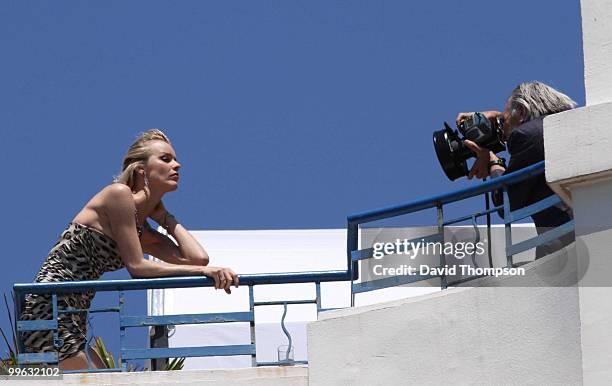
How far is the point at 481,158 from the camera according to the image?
32.7ft

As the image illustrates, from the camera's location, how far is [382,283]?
942 centimetres

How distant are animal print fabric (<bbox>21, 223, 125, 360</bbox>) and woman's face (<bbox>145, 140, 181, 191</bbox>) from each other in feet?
1.56

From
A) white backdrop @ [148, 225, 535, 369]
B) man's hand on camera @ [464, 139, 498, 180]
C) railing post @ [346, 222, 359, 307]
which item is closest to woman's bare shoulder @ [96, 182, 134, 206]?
railing post @ [346, 222, 359, 307]

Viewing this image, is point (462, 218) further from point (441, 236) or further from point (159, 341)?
point (159, 341)

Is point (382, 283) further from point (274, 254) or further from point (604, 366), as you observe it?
point (274, 254)

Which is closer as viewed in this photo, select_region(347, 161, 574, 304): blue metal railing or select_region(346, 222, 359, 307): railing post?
select_region(347, 161, 574, 304): blue metal railing

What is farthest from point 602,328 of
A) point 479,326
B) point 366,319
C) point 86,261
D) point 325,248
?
point 325,248

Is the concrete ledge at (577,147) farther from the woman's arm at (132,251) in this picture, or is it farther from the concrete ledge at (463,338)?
the woman's arm at (132,251)

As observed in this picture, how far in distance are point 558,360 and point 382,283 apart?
1442 millimetres

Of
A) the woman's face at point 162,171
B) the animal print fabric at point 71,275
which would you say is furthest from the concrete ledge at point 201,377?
the woman's face at point 162,171

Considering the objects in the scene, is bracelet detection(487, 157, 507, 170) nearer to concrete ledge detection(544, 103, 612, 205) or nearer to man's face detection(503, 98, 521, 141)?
man's face detection(503, 98, 521, 141)

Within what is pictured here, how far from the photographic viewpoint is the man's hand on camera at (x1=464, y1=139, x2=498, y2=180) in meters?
9.93

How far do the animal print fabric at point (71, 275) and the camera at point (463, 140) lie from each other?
80.9 inches

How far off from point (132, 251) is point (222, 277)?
56cm
